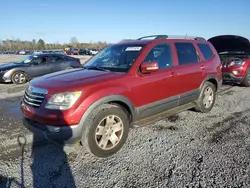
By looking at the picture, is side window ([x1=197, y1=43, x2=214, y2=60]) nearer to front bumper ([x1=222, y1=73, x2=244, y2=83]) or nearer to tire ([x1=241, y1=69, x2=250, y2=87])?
front bumper ([x1=222, y1=73, x2=244, y2=83])

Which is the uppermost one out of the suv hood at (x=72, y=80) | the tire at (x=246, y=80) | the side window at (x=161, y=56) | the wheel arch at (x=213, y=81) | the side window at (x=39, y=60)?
the side window at (x=161, y=56)

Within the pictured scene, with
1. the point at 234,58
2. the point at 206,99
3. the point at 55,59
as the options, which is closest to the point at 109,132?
the point at 206,99

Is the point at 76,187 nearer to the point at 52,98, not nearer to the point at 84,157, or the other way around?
the point at 84,157

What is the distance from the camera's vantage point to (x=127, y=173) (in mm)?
2893

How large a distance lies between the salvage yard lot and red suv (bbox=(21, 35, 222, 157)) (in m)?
0.37

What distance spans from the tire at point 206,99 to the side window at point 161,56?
4.69 feet

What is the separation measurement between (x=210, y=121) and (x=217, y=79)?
1.36 m

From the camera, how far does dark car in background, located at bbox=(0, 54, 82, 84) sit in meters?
10.0

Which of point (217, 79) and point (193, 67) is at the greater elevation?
point (193, 67)

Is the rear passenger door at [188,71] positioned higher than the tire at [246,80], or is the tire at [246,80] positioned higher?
the rear passenger door at [188,71]

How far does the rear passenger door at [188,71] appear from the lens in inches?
177

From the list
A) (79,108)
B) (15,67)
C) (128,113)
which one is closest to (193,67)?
(128,113)

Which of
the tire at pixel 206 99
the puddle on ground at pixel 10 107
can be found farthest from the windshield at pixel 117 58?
the puddle on ground at pixel 10 107

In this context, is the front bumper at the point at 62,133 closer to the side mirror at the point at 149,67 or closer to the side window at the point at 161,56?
the side mirror at the point at 149,67
